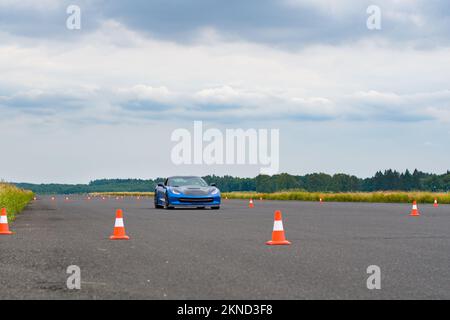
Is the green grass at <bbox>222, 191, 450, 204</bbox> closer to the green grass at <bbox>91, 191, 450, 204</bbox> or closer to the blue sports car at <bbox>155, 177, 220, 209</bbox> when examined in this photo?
the green grass at <bbox>91, 191, 450, 204</bbox>

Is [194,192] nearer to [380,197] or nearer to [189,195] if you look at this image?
[189,195]

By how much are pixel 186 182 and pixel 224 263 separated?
21579mm

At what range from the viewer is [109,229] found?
18281 millimetres

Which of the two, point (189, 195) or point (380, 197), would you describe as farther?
point (380, 197)

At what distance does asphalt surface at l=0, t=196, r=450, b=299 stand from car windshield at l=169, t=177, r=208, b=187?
13639 millimetres

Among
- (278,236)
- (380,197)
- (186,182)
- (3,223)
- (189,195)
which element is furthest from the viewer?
(380,197)

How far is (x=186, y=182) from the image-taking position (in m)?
32.3

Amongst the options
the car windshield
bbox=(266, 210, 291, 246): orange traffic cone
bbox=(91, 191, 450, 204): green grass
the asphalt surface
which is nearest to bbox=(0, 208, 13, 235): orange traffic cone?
the asphalt surface

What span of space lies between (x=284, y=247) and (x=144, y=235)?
4066mm

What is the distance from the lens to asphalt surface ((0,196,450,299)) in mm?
8102

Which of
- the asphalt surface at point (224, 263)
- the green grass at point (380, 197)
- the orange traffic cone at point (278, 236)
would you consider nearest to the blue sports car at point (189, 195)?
the asphalt surface at point (224, 263)

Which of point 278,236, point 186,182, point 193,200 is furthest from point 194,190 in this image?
point 278,236
